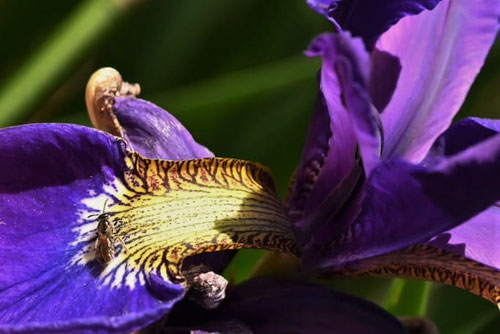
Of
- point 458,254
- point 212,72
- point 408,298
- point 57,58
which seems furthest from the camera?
point 212,72

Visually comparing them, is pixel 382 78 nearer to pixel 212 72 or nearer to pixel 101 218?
pixel 101 218

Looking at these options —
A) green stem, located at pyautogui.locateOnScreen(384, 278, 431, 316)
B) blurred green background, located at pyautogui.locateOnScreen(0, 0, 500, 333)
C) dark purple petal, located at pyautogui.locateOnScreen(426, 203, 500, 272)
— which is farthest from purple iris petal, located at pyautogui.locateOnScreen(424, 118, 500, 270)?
green stem, located at pyautogui.locateOnScreen(384, 278, 431, 316)

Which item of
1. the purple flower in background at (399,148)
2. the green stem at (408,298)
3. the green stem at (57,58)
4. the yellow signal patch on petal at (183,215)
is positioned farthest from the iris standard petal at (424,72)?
the green stem at (57,58)

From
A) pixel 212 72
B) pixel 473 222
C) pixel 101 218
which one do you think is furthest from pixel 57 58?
pixel 473 222

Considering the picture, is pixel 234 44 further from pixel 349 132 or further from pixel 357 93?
pixel 357 93

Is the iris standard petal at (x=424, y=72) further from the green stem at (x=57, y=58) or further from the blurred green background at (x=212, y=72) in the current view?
the green stem at (x=57, y=58)

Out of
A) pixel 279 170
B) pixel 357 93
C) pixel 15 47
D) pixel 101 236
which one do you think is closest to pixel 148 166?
pixel 101 236

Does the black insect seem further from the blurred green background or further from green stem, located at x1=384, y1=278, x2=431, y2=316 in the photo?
green stem, located at x1=384, y1=278, x2=431, y2=316
